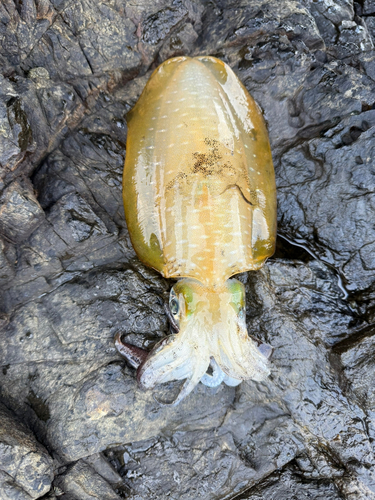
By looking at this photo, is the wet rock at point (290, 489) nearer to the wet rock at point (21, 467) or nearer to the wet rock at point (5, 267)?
the wet rock at point (21, 467)

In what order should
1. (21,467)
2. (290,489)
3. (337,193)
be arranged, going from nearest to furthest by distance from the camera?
(21,467) → (290,489) → (337,193)

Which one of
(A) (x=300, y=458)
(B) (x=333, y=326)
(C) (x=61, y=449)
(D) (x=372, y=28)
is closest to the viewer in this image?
(C) (x=61, y=449)

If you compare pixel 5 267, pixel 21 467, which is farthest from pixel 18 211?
pixel 21 467

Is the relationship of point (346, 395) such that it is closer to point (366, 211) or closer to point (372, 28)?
point (366, 211)

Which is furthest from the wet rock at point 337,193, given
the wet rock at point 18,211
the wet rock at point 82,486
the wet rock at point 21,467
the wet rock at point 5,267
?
the wet rock at point 21,467

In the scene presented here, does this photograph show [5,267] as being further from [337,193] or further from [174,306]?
[337,193]

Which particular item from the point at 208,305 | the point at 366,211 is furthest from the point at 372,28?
the point at 208,305
